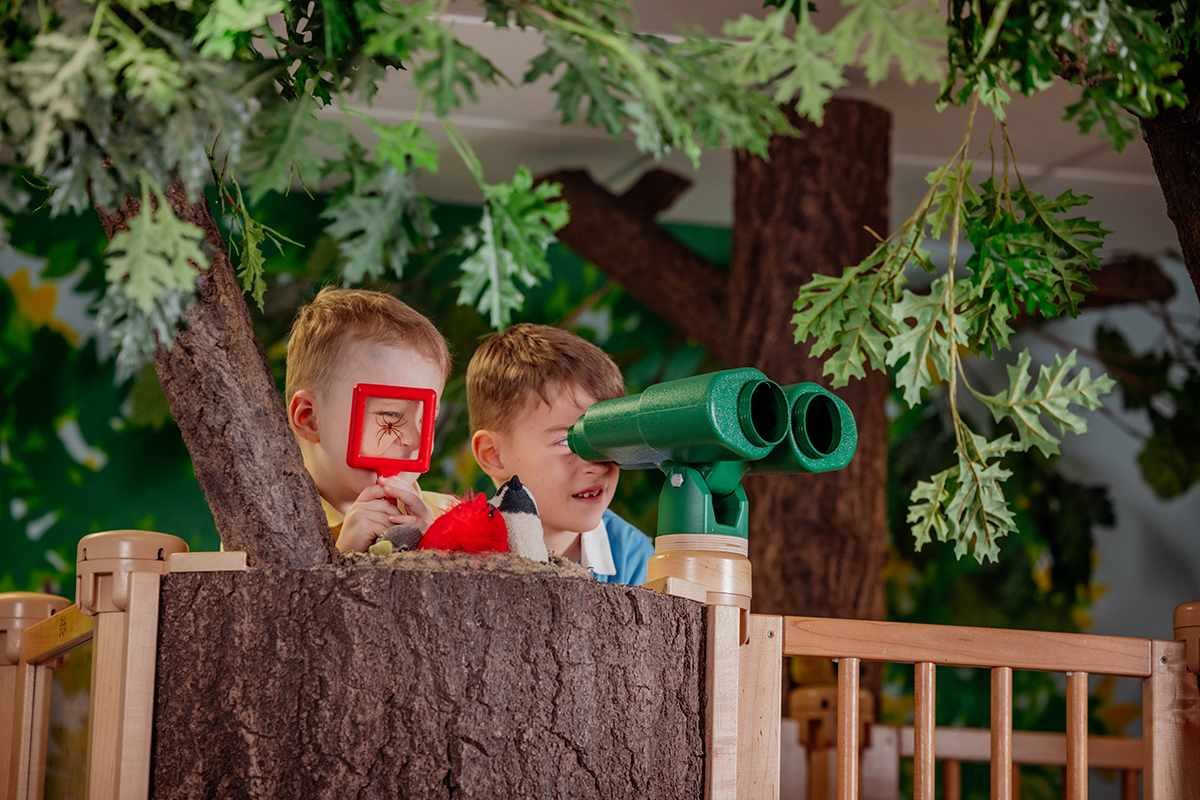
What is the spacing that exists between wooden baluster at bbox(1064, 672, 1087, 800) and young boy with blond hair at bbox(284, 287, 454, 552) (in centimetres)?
70

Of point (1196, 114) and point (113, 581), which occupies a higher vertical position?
point (1196, 114)

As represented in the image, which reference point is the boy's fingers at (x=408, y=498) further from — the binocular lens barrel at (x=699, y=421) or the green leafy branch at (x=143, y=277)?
the green leafy branch at (x=143, y=277)

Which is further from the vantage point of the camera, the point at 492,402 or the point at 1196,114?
the point at 492,402

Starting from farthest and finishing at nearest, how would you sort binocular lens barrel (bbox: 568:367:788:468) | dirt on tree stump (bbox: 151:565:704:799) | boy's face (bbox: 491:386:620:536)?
boy's face (bbox: 491:386:620:536) → binocular lens barrel (bbox: 568:367:788:468) → dirt on tree stump (bbox: 151:565:704:799)

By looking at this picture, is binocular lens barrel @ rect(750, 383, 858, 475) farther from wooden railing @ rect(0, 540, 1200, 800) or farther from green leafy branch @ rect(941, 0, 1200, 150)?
green leafy branch @ rect(941, 0, 1200, 150)

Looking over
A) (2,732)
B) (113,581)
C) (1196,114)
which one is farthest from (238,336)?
(1196,114)

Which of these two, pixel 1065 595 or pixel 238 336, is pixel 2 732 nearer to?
pixel 238 336

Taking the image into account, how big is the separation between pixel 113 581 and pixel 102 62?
0.41 meters

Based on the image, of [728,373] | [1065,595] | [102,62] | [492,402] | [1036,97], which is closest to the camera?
[102,62]

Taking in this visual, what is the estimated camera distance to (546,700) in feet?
2.35

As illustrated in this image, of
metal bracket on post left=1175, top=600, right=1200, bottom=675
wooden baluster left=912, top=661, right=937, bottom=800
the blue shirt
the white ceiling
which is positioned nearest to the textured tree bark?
wooden baluster left=912, top=661, right=937, bottom=800

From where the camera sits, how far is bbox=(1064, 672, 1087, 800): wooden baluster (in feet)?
3.45

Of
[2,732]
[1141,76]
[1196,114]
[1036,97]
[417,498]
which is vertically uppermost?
[1036,97]

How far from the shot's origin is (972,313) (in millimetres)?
928
